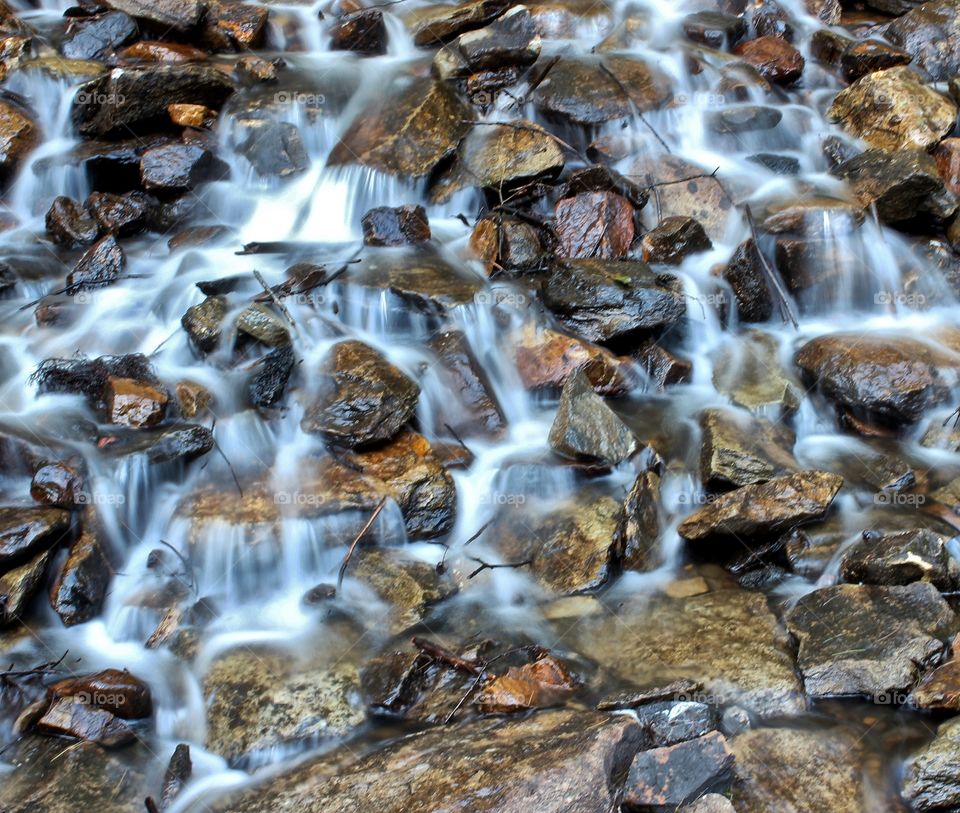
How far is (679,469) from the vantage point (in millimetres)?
5996

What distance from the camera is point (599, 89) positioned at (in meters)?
9.15

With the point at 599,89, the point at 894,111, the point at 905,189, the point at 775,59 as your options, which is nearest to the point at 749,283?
the point at 905,189

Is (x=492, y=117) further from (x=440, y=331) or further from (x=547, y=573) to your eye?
(x=547, y=573)

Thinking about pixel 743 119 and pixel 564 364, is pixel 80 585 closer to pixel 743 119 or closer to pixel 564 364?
pixel 564 364

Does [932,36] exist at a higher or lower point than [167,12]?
Result: lower

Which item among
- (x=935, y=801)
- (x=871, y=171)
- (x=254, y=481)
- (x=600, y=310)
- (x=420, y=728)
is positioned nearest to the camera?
(x=935, y=801)

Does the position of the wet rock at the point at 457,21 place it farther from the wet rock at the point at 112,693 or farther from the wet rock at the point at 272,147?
the wet rock at the point at 112,693

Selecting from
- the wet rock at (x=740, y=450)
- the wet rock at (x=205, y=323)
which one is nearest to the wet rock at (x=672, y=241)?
the wet rock at (x=740, y=450)

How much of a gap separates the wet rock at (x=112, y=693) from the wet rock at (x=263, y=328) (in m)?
2.73

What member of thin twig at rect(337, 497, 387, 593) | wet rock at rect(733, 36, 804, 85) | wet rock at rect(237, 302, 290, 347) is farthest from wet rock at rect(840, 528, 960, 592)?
wet rock at rect(733, 36, 804, 85)

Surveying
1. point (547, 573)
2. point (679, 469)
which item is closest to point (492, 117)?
point (679, 469)

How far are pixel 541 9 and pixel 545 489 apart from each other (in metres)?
6.98

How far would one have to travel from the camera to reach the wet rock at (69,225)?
8.33 m

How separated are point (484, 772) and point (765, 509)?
2.46 m
